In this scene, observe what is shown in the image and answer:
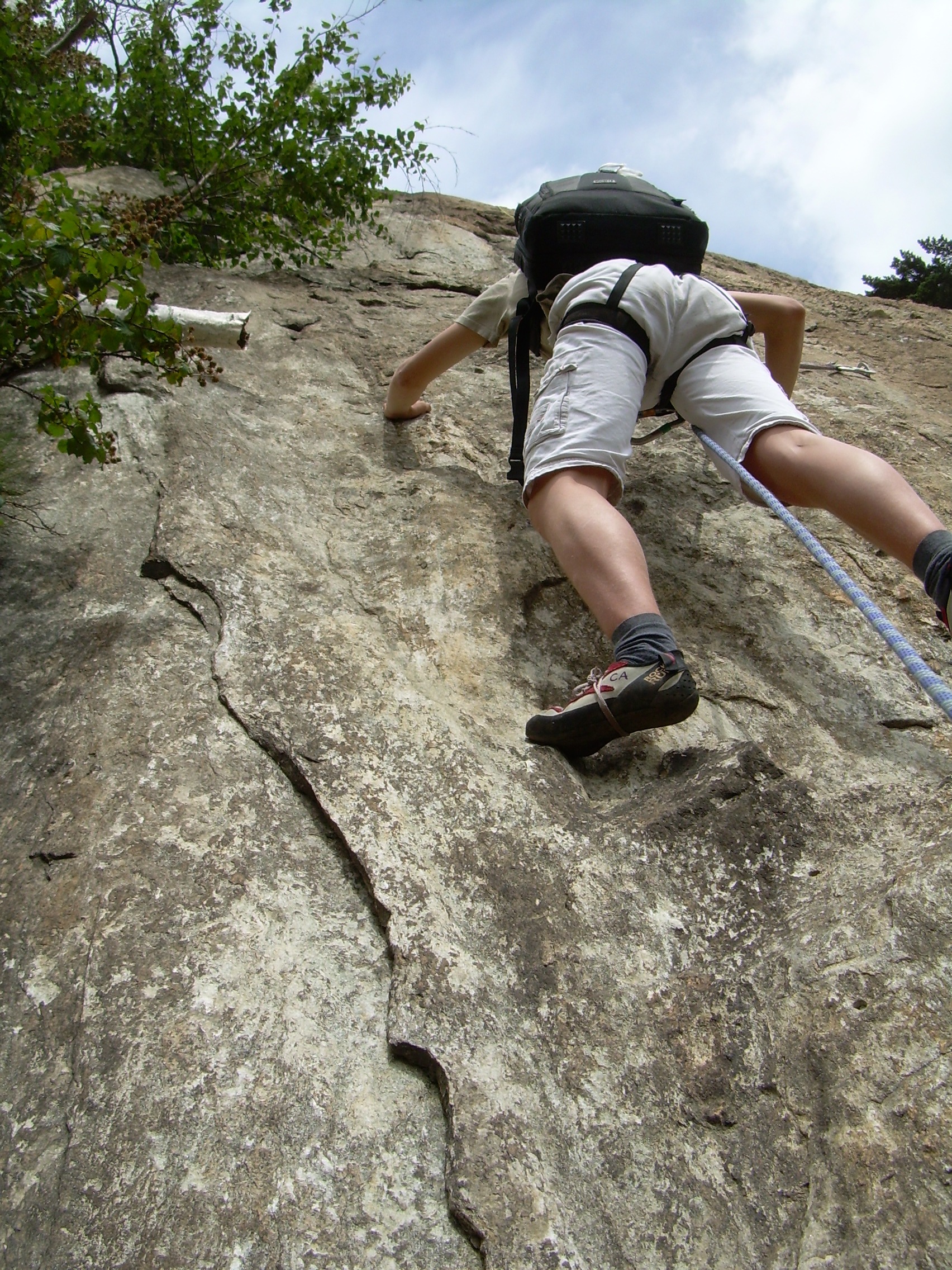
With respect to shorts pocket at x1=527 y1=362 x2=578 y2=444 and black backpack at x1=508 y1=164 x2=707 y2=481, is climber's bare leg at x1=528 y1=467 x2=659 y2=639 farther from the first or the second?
black backpack at x1=508 y1=164 x2=707 y2=481

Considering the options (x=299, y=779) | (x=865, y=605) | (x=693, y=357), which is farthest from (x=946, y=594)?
(x=299, y=779)

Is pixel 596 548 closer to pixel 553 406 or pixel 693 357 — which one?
pixel 553 406

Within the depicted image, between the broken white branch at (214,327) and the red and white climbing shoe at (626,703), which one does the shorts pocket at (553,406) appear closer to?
the red and white climbing shoe at (626,703)

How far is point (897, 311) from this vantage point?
468 cm

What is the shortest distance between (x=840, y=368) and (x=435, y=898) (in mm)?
3082

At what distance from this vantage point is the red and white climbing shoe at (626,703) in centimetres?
179

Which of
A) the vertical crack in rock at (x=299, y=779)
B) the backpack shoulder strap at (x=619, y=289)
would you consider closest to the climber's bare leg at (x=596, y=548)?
the backpack shoulder strap at (x=619, y=289)

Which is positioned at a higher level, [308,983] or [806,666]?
[806,666]

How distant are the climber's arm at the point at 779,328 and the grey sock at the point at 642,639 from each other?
128 centimetres

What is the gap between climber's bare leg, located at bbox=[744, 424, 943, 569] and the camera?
181 cm

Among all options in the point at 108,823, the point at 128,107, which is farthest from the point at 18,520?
the point at 128,107

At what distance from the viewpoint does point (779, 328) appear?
9.16 feet

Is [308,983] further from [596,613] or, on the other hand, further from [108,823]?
[596,613]

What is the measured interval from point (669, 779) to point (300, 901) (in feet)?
2.74
